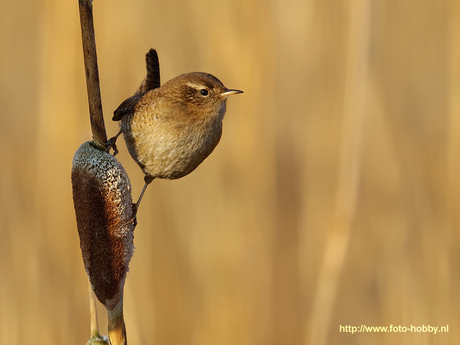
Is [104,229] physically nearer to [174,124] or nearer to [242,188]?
[174,124]

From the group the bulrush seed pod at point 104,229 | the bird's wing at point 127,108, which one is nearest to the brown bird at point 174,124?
the bird's wing at point 127,108

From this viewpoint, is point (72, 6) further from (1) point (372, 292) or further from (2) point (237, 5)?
(1) point (372, 292)

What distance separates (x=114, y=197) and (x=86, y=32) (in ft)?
0.96

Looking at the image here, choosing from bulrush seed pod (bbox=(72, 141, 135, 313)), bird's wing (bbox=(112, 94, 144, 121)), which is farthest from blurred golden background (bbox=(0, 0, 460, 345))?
bulrush seed pod (bbox=(72, 141, 135, 313))

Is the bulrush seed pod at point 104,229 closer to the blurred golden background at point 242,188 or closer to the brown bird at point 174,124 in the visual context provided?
the brown bird at point 174,124

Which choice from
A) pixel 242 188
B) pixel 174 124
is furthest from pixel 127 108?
pixel 242 188

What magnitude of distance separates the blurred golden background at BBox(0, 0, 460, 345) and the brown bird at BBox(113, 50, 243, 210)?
3.03ft

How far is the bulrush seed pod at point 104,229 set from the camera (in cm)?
105

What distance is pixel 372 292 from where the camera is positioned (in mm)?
3340

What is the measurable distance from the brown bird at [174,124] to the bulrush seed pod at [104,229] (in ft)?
1.45

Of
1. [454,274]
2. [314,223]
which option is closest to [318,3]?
[314,223]

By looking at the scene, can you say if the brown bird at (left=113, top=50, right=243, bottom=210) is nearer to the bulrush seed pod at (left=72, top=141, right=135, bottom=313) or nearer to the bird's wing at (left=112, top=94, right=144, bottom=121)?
the bird's wing at (left=112, top=94, right=144, bottom=121)

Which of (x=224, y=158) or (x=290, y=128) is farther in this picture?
(x=290, y=128)

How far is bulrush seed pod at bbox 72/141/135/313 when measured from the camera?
1.05 m
